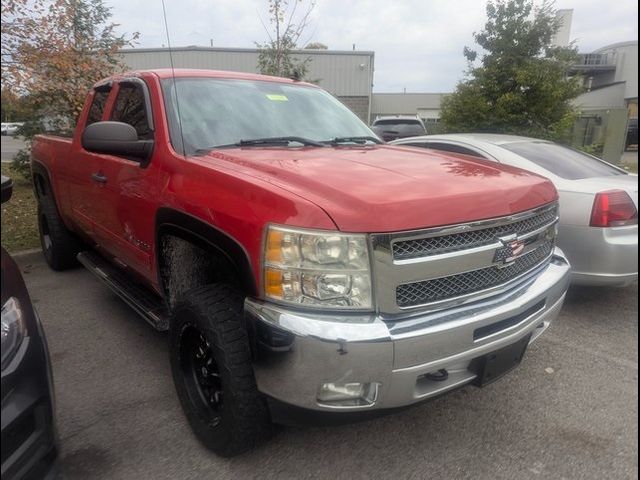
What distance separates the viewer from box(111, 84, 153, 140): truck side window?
Answer: 2930 millimetres

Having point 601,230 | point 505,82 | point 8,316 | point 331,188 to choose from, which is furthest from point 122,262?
point 505,82

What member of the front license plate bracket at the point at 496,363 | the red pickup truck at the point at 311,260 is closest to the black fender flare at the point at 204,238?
Answer: the red pickup truck at the point at 311,260

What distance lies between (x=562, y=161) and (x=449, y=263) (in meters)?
3.03

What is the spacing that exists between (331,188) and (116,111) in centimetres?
224

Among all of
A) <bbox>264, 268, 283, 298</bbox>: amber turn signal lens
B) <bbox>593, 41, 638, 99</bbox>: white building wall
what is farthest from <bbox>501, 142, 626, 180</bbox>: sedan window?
<bbox>264, 268, 283, 298</bbox>: amber turn signal lens

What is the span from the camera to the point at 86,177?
359 centimetres

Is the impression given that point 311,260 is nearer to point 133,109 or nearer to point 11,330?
point 11,330

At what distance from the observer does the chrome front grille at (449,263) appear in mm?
1816

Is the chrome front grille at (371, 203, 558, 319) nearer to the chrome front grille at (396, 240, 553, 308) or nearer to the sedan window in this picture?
the chrome front grille at (396, 240, 553, 308)

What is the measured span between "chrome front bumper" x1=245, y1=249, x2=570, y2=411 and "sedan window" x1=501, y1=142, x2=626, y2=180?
259 cm

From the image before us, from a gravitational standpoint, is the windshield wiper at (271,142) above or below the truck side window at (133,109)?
below

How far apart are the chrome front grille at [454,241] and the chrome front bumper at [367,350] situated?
0.25 meters

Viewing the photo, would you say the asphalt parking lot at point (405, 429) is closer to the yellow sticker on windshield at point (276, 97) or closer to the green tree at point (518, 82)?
the yellow sticker on windshield at point (276, 97)

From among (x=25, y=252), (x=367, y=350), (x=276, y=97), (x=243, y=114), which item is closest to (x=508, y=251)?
(x=367, y=350)
